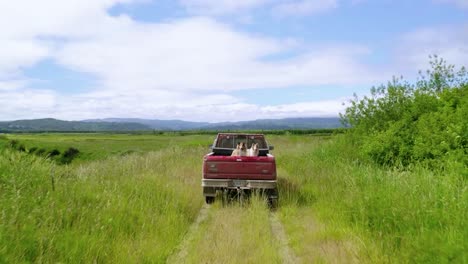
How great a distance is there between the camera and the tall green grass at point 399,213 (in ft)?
15.0

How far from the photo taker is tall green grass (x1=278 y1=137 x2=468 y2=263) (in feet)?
15.0

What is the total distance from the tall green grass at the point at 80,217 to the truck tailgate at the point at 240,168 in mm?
1127

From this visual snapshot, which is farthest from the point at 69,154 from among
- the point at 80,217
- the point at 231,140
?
the point at 80,217

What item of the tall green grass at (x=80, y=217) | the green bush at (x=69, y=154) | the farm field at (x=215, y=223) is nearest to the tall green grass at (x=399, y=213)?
the farm field at (x=215, y=223)

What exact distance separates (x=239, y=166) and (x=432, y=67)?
44.1 feet

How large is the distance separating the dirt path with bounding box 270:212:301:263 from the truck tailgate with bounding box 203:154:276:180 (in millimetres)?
1265

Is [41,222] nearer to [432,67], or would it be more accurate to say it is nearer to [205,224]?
[205,224]

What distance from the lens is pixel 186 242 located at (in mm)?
6762

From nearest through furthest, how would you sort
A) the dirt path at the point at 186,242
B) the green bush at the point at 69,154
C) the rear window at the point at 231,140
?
the dirt path at the point at 186,242
the rear window at the point at 231,140
the green bush at the point at 69,154

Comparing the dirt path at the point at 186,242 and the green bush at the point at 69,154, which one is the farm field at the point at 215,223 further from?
the green bush at the point at 69,154

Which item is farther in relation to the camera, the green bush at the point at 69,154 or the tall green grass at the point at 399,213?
the green bush at the point at 69,154

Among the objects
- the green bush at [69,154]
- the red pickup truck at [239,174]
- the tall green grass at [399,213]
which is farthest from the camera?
the green bush at [69,154]

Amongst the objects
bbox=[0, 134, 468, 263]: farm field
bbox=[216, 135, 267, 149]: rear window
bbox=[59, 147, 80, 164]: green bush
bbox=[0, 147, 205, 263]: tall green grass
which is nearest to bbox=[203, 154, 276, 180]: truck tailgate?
bbox=[0, 134, 468, 263]: farm field

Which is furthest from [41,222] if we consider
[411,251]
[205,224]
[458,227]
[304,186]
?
[304,186]
